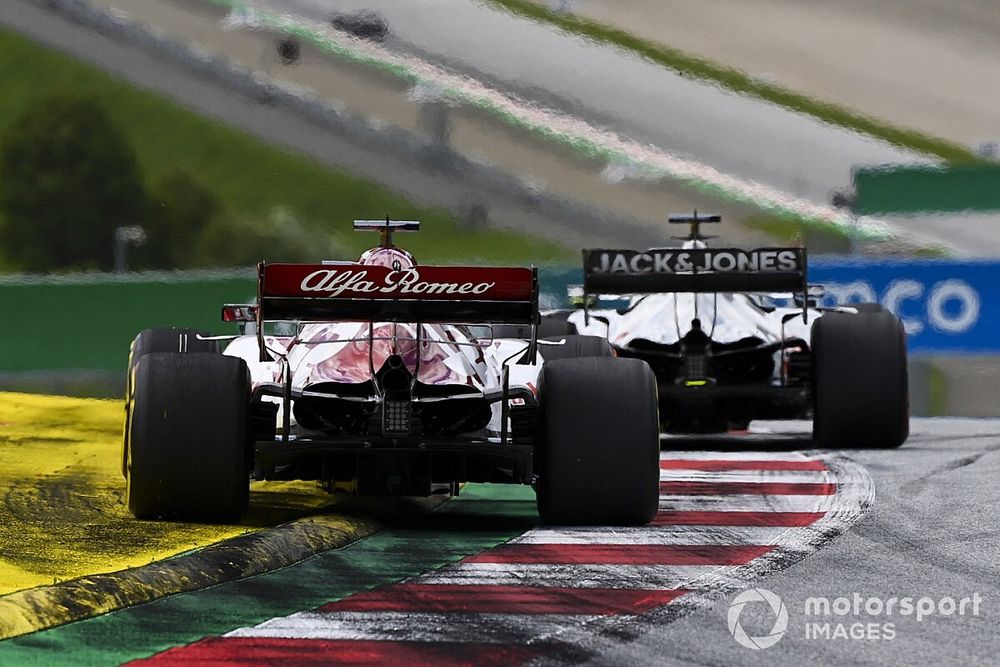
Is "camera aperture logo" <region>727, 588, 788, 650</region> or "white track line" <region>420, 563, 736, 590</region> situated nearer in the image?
"camera aperture logo" <region>727, 588, 788, 650</region>

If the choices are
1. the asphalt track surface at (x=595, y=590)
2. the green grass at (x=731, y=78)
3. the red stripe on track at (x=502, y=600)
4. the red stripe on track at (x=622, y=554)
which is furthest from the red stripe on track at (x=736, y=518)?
the green grass at (x=731, y=78)

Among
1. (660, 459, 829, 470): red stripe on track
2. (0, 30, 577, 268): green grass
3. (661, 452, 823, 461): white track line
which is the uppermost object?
(0, 30, 577, 268): green grass

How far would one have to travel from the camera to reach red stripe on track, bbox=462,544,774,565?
746cm

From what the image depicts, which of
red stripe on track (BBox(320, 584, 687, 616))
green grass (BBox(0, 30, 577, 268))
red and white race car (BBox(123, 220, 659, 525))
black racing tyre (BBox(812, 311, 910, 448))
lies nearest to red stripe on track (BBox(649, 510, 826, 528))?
red and white race car (BBox(123, 220, 659, 525))

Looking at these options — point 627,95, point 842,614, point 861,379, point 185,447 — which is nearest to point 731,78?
point 627,95

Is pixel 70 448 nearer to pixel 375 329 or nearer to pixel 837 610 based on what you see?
pixel 375 329

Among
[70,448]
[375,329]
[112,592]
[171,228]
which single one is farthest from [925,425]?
[171,228]

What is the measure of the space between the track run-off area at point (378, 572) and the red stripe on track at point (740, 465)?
1.46 meters

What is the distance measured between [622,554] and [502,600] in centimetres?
135

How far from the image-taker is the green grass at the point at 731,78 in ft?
75.2

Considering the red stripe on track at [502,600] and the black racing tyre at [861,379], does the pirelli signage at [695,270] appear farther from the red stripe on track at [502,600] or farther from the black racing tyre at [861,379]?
the red stripe on track at [502,600]

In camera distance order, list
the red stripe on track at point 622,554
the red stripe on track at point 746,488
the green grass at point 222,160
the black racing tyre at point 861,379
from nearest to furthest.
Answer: the red stripe on track at point 622,554
the red stripe on track at point 746,488
the black racing tyre at point 861,379
the green grass at point 222,160

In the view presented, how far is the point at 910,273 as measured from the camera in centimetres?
2033

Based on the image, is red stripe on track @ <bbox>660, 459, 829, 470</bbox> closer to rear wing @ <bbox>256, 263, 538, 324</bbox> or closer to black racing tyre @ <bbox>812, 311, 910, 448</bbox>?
black racing tyre @ <bbox>812, 311, 910, 448</bbox>
